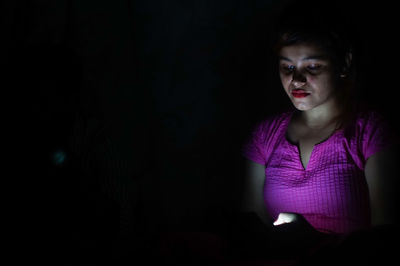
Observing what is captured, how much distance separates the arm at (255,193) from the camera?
1.42 metres

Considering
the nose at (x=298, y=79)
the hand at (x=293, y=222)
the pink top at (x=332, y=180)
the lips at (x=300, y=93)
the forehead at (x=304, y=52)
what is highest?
the forehead at (x=304, y=52)

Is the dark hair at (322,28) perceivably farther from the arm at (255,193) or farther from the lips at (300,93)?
the arm at (255,193)

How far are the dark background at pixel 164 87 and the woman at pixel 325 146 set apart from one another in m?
0.20

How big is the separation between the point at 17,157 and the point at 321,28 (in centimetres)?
108

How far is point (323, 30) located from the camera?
1.19m

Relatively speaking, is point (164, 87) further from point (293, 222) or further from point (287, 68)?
point (293, 222)

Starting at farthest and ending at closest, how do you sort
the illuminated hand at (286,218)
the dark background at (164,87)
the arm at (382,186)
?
the dark background at (164,87) → the illuminated hand at (286,218) → the arm at (382,186)

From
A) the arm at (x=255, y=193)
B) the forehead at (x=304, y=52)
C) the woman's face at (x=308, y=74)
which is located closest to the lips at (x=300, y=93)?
the woman's face at (x=308, y=74)

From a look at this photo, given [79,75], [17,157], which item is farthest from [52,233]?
[79,75]

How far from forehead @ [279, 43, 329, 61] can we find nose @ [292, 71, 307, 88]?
0.17ft

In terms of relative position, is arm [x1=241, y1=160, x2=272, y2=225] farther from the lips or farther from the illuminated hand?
the lips

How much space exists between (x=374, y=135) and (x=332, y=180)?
0.61 feet

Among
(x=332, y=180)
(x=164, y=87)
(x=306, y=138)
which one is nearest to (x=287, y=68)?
(x=306, y=138)

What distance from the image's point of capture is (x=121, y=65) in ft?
5.33
